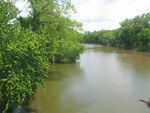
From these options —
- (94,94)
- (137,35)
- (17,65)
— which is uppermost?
(137,35)

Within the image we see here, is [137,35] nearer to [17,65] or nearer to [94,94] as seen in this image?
[94,94]

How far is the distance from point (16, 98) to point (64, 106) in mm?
4377

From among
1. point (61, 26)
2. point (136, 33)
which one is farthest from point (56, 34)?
point (136, 33)

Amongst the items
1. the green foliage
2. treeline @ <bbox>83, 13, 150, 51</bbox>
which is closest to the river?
the green foliage

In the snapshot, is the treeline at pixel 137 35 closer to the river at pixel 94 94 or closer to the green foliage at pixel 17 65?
the river at pixel 94 94

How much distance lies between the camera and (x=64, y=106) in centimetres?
1277

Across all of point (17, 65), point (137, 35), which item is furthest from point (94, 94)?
point (137, 35)

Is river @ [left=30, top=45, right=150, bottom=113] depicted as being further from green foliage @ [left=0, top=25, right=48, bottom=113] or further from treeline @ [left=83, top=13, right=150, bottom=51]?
treeline @ [left=83, top=13, right=150, bottom=51]

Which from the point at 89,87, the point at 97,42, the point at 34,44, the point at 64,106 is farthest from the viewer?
the point at 97,42

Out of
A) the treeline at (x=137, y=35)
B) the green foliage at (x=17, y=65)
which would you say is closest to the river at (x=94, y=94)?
the green foliage at (x=17, y=65)

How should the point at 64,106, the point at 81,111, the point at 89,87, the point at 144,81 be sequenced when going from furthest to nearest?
the point at 144,81
the point at 89,87
the point at 64,106
the point at 81,111

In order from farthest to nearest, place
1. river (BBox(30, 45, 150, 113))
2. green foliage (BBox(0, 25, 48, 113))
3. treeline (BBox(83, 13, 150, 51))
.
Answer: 1. treeline (BBox(83, 13, 150, 51))
2. river (BBox(30, 45, 150, 113))
3. green foliage (BBox(0, 25, 48, 113))

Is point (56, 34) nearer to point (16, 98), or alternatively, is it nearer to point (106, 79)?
point (106, 79)

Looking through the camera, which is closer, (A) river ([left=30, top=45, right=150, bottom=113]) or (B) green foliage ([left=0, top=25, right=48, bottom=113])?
(B) green foliage ([left=0, top=25, right=48, bottom=113])
